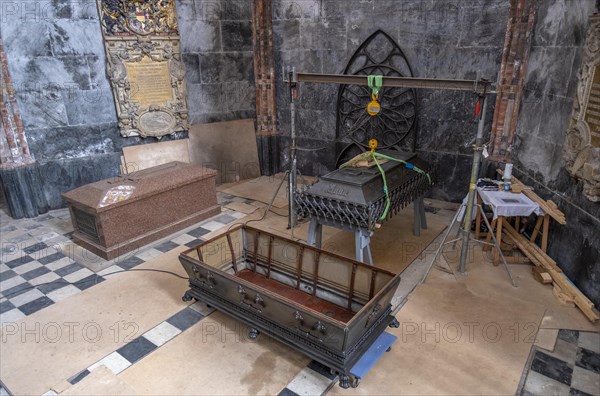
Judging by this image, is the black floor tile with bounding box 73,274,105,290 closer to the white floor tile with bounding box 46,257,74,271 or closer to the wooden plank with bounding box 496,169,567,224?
the white floor tile with bounding box 46,257,74,271

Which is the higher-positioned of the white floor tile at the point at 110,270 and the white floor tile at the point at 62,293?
the white floor tile at the point at 110,270

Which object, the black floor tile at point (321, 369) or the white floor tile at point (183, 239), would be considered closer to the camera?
the black floor tile at point (321, 369)

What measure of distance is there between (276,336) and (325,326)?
61 centimetres

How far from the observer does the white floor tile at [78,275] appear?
4672mm

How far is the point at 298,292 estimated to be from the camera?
4031 mm

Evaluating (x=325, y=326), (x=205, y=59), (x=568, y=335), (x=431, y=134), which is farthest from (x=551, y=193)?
(x=205, y=59)

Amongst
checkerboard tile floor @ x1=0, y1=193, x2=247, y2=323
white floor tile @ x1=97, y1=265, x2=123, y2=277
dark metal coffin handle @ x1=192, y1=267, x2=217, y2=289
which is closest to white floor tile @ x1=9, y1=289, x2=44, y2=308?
checkerboard tile floor @ x1=0, y1=193, x2=247, y2=323

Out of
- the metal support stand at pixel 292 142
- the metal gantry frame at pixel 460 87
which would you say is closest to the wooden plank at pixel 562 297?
the metal gantry frame at pixel 460 87

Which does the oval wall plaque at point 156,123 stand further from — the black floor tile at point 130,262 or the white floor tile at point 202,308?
the white floor tile at point 202,308

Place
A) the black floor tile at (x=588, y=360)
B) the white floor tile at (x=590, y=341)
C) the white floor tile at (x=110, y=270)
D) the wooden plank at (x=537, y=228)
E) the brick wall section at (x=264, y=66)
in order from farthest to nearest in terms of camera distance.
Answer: the brick wall section at (x=264, y=66)
the white floor tile at (x=110, y=270)
the wooden plank at (x=537, y=228)
the white floor tile at (x=590, y=341)
the black floor tile at (x=588, y=360)

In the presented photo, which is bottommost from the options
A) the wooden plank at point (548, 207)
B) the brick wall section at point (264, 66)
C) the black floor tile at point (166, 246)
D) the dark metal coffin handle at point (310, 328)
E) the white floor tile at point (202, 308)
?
the white floor tile at point (202, 308)

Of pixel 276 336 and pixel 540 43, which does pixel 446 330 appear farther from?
pixel 540 43

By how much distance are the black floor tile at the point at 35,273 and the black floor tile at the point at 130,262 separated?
0.80 meters

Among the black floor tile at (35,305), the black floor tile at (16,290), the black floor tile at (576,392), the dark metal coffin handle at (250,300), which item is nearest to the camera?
the black floor tile at (576,392)
